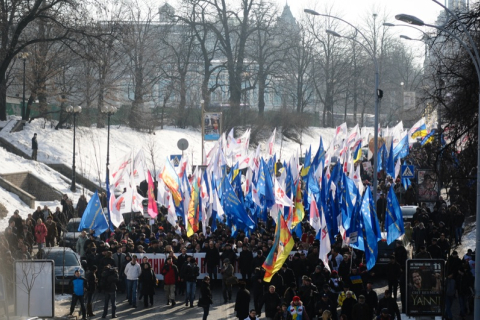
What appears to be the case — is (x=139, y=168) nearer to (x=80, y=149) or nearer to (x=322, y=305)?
(x=322, y=305)

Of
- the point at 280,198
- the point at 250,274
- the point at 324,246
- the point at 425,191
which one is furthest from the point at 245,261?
the point at 425,191

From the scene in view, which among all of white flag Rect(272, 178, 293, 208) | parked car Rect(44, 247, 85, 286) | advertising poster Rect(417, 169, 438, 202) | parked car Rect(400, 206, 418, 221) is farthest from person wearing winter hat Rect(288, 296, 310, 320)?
advertising poster Rect(417, 169, 438, 202)

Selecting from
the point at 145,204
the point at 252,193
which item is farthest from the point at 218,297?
the point at 145,204

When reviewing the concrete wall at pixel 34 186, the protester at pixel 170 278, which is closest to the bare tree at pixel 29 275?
the protester at pixel 170 278

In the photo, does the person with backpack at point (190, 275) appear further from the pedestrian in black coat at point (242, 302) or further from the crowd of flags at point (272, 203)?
the pedestrian in black coat at point (242, 302)

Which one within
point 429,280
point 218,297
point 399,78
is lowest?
point 218,297

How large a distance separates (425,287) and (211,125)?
2866cm

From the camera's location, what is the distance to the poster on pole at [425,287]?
51.7ft

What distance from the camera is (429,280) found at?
1587cm

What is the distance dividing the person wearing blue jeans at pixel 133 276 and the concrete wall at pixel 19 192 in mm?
15233

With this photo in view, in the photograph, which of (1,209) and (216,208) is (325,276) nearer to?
(216,208)

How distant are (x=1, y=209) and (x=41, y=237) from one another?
22.4 ft

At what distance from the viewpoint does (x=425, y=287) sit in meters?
15.8

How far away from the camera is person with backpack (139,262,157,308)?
1908cm
